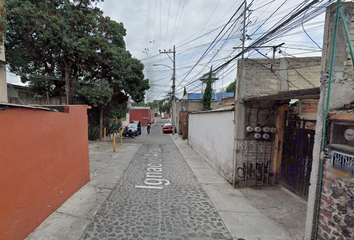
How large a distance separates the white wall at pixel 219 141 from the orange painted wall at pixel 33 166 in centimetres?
484

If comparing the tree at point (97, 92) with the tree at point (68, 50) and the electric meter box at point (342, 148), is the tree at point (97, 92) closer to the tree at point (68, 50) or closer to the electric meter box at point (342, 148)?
the tree at point (68, 50)

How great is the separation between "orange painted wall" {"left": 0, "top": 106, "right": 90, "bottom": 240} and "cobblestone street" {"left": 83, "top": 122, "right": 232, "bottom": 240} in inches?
41.4

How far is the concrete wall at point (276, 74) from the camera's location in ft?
17.6

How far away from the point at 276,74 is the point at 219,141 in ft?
10.3

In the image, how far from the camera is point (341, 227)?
2.10 metres

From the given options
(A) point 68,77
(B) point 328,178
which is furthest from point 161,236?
(A) point 68,77

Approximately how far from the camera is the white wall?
575 centimetres

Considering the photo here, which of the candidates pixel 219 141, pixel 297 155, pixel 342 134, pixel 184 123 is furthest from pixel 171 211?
pixel 184 123

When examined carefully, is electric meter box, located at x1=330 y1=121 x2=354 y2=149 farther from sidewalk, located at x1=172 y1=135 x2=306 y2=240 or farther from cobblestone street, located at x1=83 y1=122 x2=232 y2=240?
cobblestone street, located at x1=83 y1=122 x2=232 y2=240

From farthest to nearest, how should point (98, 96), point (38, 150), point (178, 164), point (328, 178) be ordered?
point (98, 96) → point (178, 164) → point (38, 150) → point (328, 178)

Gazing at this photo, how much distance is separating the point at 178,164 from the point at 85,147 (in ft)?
13.8

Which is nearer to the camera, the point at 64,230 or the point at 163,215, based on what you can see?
the point at 64,230

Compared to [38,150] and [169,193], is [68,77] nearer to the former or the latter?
[38,150]

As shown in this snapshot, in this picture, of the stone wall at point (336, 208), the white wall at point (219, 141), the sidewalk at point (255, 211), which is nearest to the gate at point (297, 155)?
the sidewalk at point (255, 211)
